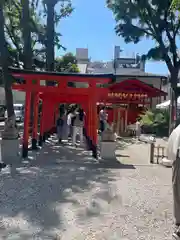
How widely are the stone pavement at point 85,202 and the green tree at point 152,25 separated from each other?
1414cm

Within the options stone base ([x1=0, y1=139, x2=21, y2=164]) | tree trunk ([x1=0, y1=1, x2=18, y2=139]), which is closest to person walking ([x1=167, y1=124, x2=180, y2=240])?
stone base ([x1=0, y1=139, x2=21, y2=164])

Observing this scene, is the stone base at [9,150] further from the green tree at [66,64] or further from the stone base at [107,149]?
the green tree at [66,64]

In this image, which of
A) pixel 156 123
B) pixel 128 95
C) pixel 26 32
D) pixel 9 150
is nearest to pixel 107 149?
pixel 9 150

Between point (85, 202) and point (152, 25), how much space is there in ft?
60.4

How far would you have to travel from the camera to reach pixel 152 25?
2209cm

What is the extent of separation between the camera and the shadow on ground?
4777mm

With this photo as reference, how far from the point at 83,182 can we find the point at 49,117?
10.4 meters

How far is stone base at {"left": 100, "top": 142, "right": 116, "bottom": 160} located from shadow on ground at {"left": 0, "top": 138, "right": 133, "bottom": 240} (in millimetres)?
428

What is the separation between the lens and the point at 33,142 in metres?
13.3

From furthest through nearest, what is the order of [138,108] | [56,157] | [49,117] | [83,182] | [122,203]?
1. [138,108]
2. [49,117]
3. [56,157]
4. [83,182]
5. [122,203]

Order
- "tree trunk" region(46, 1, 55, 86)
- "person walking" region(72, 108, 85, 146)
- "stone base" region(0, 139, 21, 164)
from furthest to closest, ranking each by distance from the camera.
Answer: "tree trunk" region(46, 1, 55, 86) → "person walking" region(72, 108, 85, 146) → "stone base" region(0, 139, 21, 164)

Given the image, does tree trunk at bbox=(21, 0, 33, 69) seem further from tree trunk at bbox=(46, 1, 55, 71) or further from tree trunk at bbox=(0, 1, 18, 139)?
tree trunk at bbox=(0, 1, 18, 139)

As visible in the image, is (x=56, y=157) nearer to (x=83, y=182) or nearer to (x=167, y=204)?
(x=83, y=182)

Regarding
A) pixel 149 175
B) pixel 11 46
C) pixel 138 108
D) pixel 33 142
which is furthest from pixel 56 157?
pixel 138 108
